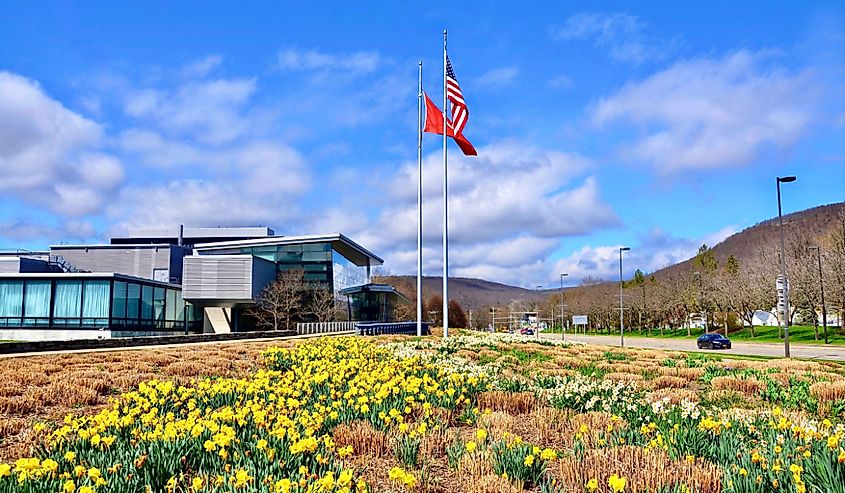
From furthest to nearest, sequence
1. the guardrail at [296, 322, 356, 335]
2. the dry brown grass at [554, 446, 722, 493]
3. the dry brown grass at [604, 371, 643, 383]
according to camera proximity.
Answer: the guardrail at [296, 322, 356, 335] < the dry brown grass at [604, 371, 643, 383] < the dry brown grass at [554, 446, 722, 493]

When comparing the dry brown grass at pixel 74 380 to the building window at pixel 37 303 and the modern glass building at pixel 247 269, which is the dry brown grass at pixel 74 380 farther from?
the modern glass building at pixel 247 269

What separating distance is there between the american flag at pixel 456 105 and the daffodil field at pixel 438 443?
16.1 metres

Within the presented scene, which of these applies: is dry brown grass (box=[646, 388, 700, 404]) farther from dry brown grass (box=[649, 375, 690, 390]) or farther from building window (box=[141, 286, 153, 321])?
building window (box=[141, 286, 153, 321])

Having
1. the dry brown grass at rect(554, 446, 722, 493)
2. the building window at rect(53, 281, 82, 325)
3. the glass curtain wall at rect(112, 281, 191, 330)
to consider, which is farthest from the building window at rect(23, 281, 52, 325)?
the dry brown grass at rect(554, 446, 722, 493)

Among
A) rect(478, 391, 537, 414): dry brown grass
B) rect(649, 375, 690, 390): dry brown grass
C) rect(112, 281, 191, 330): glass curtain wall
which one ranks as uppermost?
rect(112, 281, 191, 330): glass curtain wall

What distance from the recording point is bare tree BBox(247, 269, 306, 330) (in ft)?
179

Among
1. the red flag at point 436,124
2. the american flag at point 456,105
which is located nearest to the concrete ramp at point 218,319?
the red flag at point 436,124

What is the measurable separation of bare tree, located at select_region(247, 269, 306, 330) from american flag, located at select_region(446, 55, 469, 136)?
1291 inches

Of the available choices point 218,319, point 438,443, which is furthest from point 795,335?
point 438,443

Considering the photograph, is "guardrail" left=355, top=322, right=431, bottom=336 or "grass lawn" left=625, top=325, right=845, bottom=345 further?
"grass lawn" left=625, top=325, right=845, bottom=345

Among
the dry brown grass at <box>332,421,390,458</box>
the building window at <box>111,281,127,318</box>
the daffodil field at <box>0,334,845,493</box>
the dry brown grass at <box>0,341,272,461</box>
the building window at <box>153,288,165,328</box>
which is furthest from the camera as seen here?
the building window at <box>153,288,165,328</box>

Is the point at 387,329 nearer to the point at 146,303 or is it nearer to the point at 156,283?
the point at 146,303

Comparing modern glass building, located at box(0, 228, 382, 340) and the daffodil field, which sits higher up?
modern glass building, located at box(0, 228, 382, 340)

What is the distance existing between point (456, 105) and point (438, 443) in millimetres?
19419
